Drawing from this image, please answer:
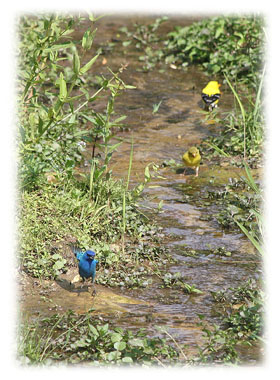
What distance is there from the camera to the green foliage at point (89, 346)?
4.34 meters

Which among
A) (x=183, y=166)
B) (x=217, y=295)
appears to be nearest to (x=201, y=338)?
(x=217, y=295)

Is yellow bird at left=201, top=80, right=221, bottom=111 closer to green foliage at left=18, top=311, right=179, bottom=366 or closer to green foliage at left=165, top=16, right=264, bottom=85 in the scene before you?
green foliage at left=165, top=16, right=264, bottom=85

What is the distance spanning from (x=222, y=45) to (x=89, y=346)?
7.29m

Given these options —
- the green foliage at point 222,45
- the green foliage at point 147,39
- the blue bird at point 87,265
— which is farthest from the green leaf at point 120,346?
the green foliage at point 147,39

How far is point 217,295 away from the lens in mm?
5332

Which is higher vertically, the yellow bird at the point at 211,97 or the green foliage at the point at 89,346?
the yellow bird at the point at 211,97

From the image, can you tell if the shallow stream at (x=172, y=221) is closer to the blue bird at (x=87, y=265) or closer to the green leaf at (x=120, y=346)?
the blue bird at (x=87, y=265)

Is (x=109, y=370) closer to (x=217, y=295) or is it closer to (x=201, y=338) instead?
(x=201, y=338)

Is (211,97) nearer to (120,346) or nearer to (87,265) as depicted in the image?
(87,265)

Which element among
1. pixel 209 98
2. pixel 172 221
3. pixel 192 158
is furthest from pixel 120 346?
pixel 209 98

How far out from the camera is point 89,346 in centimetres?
453

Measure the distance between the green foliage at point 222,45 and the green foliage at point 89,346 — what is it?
6271mm

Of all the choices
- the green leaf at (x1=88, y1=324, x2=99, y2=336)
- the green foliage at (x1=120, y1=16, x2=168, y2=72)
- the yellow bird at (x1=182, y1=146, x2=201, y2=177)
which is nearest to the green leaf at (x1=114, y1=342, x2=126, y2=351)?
the green leaf at (x1=88, y1=324, x2=99, y2=336)

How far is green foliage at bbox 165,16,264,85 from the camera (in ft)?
34.2
